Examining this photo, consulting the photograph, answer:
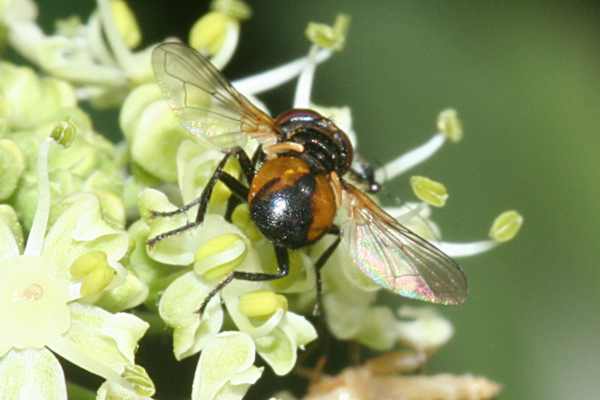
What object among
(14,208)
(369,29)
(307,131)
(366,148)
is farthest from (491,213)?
(14,208)

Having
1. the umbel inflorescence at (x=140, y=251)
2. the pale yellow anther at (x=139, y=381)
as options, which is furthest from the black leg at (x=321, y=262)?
the pale yellow anther at (x=139, y=381)

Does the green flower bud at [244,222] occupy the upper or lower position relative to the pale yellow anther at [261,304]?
upper

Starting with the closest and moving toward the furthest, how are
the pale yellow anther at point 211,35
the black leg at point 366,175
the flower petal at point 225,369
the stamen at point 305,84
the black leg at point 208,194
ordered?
the flower petal at point 225,369 → the black leg at point 208,194 → the black leg at point 366,175 → the stamen at point 305,84 → the pale yellow anther at point 211,35

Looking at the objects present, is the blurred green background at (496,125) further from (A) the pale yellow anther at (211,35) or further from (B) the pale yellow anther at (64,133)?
(B) the pale yellow anther at (64,133)

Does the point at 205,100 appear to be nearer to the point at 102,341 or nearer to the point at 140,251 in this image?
the point at 140,251

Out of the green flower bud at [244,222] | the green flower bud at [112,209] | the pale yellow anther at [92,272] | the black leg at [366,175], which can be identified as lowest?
the pale yellow anther at [92,272]

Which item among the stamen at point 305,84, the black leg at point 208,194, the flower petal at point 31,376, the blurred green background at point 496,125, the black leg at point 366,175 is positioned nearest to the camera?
the flower petal at point 31,376

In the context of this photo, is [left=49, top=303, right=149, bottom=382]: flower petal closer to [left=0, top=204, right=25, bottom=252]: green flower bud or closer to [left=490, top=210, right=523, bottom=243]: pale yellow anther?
[left=0, top=204, right=25, bottom=252]: green flower bud

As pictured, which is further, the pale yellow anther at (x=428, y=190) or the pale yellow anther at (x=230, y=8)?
the pale yellow anther at (x=230, y=8)
